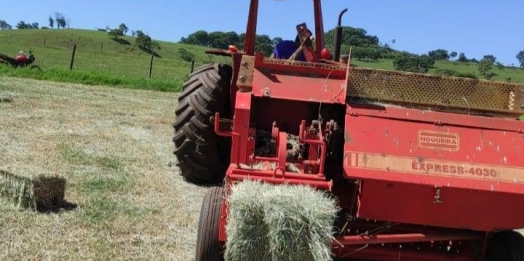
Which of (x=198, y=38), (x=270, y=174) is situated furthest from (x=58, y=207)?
(x=198, y=38)

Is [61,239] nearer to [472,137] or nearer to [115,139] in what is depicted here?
[472,137]

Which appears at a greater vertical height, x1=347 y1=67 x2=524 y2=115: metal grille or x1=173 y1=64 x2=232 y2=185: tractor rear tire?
x1=347 y1=67 x2=524 y2=115: metal grille

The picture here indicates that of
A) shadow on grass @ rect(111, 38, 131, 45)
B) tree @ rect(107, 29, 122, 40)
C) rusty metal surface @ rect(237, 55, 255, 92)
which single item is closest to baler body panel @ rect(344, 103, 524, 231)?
rusty metal surface @ rect(237, 55, 255, 92)

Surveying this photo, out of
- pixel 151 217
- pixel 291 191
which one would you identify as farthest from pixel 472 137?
pixel 151 217

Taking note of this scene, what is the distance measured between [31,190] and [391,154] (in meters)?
2.84

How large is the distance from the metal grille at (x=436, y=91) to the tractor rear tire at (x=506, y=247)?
0.92 m

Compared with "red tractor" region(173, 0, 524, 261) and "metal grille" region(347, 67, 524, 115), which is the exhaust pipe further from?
"metal grille" region(347, 67, 524, 115)

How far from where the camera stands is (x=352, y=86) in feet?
14.2

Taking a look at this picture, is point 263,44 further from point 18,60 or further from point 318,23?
point 18,60

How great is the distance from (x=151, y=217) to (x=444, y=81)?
2.62 metres

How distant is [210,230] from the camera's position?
12.2 feet

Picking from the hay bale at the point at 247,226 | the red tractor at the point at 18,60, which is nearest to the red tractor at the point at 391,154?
the hay bale at the point at 247,226

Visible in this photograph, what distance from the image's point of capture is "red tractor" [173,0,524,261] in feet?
12.3

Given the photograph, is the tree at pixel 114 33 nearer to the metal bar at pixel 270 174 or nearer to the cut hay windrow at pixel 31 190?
the cut hay windrow at pixel 31 190
